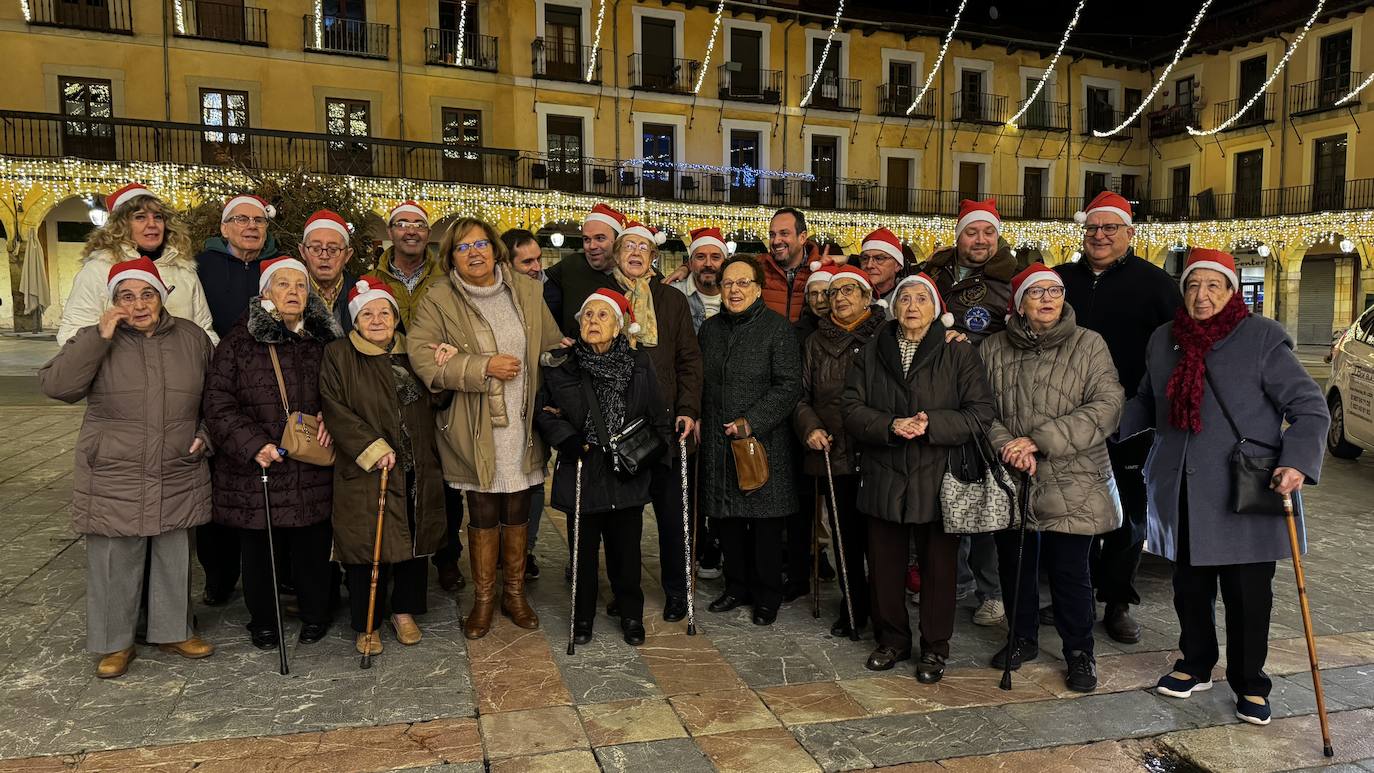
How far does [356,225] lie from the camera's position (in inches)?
221

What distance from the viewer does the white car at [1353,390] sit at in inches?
295

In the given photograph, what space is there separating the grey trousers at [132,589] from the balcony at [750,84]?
72.8 ft

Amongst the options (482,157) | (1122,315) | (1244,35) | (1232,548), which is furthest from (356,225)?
(1244,35)

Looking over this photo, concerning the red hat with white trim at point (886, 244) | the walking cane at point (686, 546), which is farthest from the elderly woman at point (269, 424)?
the red hat with white trim at point (886, 244)

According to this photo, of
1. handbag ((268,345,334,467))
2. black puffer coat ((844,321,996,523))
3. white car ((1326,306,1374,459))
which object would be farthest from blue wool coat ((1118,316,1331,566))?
white car ((1326,306,1374,459))

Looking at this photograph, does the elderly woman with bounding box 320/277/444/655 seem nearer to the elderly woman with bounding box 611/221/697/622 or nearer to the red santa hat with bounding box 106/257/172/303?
the red santa hat with bounding box 106/257/172/303

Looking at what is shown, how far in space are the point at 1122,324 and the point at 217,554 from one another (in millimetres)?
4428

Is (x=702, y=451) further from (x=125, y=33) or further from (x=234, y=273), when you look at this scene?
(x=125, y=33)

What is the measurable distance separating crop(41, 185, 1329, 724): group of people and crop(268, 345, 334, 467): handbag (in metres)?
0.01

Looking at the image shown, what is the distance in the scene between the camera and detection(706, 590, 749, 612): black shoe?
13.7ft

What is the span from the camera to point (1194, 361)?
3141 mm

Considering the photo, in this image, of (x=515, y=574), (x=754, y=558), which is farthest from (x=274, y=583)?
(x=754, y=558)

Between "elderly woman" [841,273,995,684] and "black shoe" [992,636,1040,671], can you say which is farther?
"black shoe" [992,636,1040,671]

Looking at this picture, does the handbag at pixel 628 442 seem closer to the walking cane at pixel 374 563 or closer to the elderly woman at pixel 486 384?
the elderly woman at pixel 486 384
